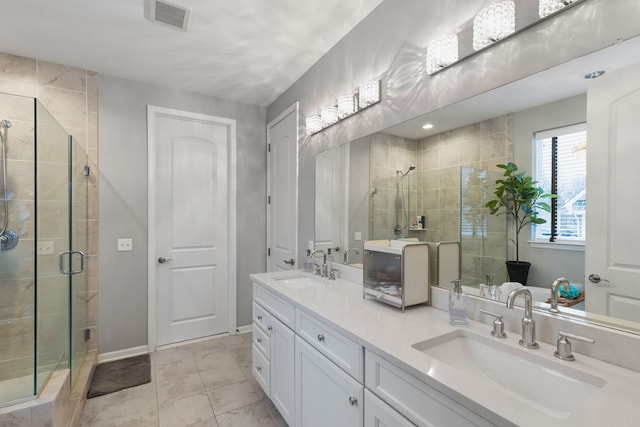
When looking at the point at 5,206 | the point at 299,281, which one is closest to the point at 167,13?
the point at 5,206

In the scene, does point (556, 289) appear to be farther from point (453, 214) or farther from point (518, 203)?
point (453, 214)

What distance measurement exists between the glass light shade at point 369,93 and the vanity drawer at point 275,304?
132 centimetres

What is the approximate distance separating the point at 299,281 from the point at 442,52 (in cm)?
167

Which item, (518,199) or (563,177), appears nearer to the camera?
(563,177)

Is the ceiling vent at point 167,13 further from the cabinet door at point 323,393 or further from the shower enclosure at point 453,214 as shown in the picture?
the cabinet door at point 323,393

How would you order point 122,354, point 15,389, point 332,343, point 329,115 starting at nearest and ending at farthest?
point 332,343
point 15,389
point 329,115
point 122,354

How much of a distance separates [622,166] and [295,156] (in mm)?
2305

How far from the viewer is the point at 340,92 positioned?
2.28 meters

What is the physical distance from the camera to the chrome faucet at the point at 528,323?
3.42ft

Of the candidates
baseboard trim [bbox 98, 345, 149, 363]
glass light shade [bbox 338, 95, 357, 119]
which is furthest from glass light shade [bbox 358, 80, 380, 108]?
baseboard trim [bbox 98, 345, 149, 363]

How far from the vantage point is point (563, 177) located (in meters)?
1.08

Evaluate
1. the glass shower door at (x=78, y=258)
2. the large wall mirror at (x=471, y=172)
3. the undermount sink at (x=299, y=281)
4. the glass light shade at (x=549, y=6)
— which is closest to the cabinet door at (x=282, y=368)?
the undermount sink at (x=299, y=281)

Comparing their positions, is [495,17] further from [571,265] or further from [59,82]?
[59,82]

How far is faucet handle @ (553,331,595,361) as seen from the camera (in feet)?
3.11
